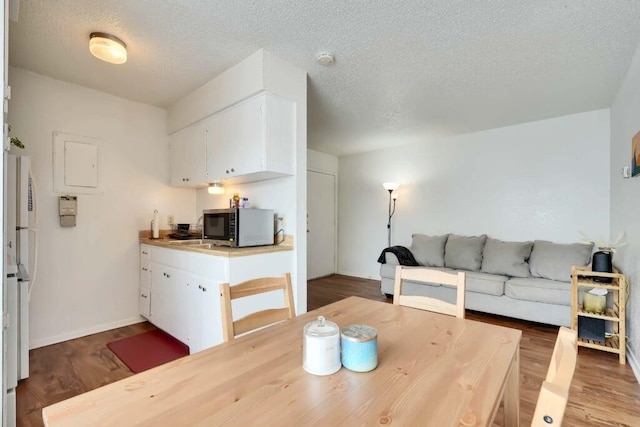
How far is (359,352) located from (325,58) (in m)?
2.15

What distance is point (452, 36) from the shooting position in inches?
79.1

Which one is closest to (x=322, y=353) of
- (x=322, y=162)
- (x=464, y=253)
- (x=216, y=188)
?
(x=216, y=188)

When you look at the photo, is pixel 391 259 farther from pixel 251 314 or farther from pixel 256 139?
pixel 251 314

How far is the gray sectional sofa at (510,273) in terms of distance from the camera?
2.95 meters

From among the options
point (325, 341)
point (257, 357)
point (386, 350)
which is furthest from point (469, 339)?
point (257, 357)

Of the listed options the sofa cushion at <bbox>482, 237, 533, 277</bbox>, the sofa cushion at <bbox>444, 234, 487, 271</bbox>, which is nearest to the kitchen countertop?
the sofa cushion at <bbox>444, 234, 487, 271</bbox>

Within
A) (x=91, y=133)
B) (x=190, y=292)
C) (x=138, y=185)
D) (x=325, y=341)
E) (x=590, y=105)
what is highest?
(x=590, y=105)

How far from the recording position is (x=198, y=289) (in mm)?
2352

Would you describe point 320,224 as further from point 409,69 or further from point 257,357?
point 257,357

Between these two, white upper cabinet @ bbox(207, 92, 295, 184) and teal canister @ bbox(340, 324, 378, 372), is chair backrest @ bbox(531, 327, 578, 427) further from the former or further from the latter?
white upper cabinet @ bbox(207, 92, 295, 184)

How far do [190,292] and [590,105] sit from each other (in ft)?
14.4

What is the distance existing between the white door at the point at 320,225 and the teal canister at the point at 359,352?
432 centimetres

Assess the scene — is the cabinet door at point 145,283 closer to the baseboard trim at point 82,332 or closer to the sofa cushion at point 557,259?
the baseboard trim at point 82,332

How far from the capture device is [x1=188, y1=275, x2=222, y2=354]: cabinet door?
7.13 ft
